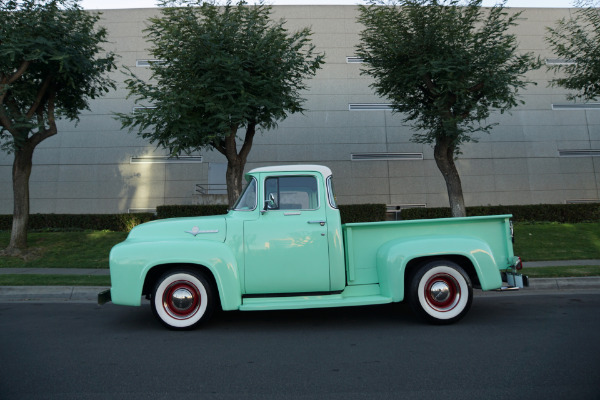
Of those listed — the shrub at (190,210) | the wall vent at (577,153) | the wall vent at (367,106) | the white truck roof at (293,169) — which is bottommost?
the white truck roof at (293,169)

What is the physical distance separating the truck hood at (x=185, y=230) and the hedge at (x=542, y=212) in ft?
45.2

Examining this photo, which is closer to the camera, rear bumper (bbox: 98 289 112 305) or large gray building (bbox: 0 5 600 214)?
rear bumper (bbox: 98 289 112 305)

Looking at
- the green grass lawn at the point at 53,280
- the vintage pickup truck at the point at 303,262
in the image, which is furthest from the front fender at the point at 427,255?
the green grass lawn at the point at 53,280

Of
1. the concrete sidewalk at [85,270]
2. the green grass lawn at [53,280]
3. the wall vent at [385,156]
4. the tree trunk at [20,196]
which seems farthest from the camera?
the wall vent at [385,156]

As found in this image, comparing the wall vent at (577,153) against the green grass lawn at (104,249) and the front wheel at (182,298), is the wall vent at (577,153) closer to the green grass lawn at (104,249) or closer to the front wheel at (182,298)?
the green grass lawn at (104,249)

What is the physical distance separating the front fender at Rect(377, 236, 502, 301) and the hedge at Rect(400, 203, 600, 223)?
41.2ft

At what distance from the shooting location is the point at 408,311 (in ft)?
18.9

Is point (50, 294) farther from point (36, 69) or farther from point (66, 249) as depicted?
point (36, 69)

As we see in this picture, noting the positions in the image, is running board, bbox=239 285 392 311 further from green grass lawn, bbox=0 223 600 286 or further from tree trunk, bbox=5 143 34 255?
tree trunk, bbox=5 143 34 255

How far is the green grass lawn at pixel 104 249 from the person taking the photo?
837cm

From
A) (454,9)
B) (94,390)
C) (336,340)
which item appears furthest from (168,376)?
(454,9)

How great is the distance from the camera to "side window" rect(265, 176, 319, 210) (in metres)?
5.16

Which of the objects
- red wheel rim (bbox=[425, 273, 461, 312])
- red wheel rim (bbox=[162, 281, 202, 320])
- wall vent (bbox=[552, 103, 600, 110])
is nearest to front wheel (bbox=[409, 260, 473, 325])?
red wheel rim (bbox=[425, 273, 461, 312])

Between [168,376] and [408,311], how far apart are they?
3.75m
